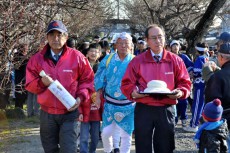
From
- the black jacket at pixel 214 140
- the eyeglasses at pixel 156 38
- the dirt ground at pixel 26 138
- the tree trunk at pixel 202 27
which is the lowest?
the dirt ground at pixel 26 138

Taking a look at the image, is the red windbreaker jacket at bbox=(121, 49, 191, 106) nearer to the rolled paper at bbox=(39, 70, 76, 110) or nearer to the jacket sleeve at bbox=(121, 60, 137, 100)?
the jacket sleeve at bbox=(121, 60, 137, 100)

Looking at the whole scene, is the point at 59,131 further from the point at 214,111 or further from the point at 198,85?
the point at 198,85

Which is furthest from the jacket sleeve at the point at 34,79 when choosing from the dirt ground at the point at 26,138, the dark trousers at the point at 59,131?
the dirt ground at the point at 26,138

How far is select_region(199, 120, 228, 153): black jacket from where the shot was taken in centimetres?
352

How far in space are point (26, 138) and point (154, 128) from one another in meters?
4.43

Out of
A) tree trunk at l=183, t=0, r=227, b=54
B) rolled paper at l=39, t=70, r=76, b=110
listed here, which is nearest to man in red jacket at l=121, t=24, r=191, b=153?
rolled paper at l=39, t=70, r=76, b=110

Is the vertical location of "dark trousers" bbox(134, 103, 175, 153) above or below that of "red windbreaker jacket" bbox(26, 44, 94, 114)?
below

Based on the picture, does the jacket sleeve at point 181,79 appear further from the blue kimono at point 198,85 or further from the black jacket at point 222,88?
the blue kimono at point 198,85

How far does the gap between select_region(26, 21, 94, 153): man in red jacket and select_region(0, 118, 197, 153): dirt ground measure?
2.58 metres

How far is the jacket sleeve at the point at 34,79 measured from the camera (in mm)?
4109

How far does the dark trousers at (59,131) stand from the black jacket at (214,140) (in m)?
1.44

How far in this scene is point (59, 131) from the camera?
167 inches

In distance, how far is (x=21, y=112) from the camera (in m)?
10.1

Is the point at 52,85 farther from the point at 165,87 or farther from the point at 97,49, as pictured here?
the point at 97,49
